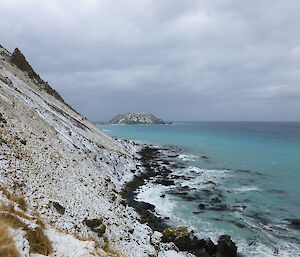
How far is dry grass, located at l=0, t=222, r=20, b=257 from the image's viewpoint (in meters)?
8.40

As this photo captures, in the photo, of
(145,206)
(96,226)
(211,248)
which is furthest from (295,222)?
(96,226)

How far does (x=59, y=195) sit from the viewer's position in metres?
20.4

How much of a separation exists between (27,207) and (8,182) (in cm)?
283

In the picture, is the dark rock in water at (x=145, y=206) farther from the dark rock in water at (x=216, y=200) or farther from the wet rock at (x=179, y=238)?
the dark rock in water at (x=216, y=200)

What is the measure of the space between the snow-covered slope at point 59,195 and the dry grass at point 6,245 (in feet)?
0.82

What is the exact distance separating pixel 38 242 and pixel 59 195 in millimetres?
9927

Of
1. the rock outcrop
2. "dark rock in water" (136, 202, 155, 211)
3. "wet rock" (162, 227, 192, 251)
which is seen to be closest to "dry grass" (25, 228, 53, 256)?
"wet rock" (162, 227, 192, 251)

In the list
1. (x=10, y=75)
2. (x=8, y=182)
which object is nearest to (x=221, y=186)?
(x=8, y=182)

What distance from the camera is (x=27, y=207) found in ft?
50.6

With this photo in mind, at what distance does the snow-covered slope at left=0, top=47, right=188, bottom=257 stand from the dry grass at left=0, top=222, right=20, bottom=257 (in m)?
0.25

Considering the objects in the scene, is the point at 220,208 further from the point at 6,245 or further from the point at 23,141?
the point at 6,245

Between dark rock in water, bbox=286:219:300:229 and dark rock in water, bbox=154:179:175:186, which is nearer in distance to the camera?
dark rock in water, bbox=286:219:300:229

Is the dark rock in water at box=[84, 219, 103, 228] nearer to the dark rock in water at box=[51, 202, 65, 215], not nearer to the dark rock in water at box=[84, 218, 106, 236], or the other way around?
the dark rock in water at box=[84, 218, 106, 236]

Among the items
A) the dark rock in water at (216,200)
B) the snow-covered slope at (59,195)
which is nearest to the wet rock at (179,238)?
the snow-covered slope at (59,195)
